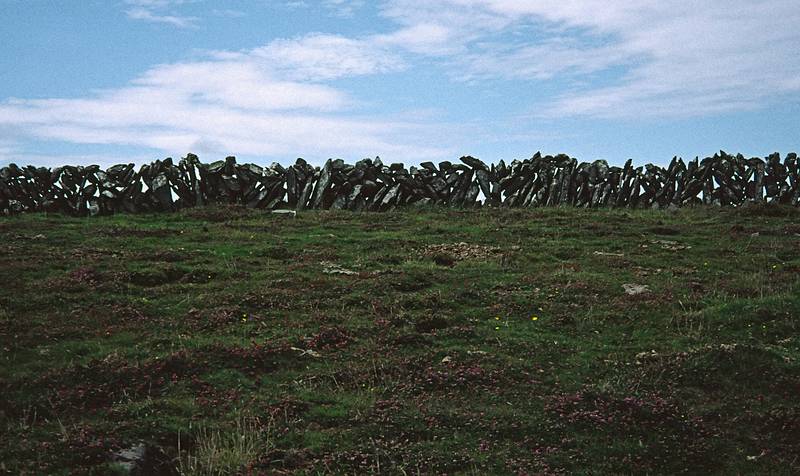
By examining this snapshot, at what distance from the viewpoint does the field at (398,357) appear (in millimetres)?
11672

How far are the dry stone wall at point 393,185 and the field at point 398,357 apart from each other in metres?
9.50

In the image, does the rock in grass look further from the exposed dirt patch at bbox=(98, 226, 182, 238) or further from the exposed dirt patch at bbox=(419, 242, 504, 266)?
the exposed dirt patch at bbox=(98, 226, 182, 238)

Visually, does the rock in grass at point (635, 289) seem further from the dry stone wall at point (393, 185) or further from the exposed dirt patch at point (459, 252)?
the dry stone wall at point (393, 185)

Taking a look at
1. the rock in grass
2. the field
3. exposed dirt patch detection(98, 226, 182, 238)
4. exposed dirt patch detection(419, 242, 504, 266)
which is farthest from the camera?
exposed dirt patch detection(98, 226, 182, 238)

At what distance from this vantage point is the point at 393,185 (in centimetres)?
3700

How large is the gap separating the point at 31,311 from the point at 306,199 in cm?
1948

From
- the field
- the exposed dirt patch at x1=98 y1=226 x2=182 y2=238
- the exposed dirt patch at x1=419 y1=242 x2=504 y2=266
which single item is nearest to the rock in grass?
the field

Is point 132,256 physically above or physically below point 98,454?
above

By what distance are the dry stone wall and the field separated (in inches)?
374

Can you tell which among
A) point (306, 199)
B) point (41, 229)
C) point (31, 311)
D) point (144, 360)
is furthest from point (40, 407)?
point (306, 199)

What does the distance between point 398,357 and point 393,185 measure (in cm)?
2231

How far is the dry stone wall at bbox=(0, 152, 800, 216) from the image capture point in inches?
1383

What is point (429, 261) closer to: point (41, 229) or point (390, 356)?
point (390, 356)

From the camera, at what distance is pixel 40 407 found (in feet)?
41.9
